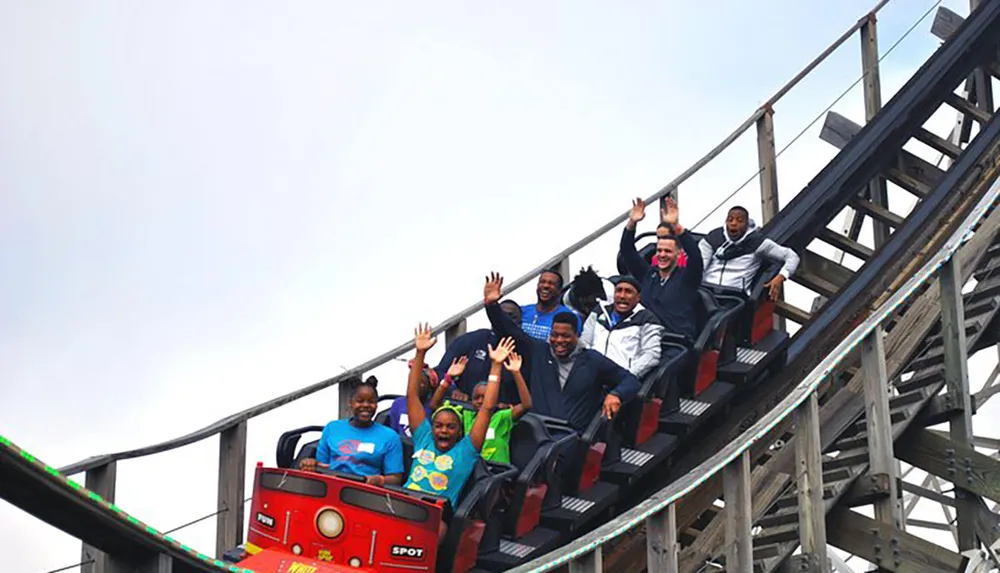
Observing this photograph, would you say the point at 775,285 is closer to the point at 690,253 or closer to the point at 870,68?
the point at 690,253

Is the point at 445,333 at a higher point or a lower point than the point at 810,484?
higher

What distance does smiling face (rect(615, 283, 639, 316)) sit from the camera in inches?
363

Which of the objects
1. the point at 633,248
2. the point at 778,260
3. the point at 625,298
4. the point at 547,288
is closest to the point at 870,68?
the point at 778,260

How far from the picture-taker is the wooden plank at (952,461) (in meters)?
8.10

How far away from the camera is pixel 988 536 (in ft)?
26.5

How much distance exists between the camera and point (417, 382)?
8172 millimetres

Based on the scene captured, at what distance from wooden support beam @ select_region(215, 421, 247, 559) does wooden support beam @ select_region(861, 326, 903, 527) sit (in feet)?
10.8

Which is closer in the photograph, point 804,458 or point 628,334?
point 804,458

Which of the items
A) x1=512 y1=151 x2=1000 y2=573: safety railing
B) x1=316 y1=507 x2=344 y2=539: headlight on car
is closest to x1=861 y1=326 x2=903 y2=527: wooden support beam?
x1=512 y1=151 x2=1000 y2=573: safety railing

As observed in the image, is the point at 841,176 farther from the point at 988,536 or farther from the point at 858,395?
the point at 988,536

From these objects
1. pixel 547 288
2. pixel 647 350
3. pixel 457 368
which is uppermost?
pixel 547 288

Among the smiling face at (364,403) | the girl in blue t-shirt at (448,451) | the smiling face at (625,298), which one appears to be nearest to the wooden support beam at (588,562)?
the girl in blue t-shirt at (448,451)

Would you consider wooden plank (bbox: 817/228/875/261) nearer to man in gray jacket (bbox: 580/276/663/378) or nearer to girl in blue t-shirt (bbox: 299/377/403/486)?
man in gray jacket (bbox: 580/276/663/378)

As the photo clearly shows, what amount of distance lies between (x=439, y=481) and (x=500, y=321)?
1.55m
